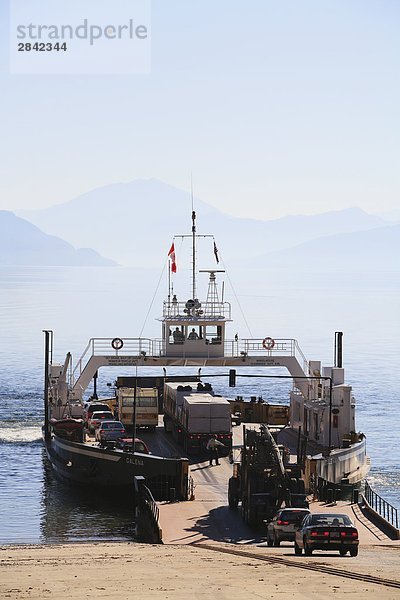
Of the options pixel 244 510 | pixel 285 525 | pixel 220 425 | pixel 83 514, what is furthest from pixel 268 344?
pixel 285 525

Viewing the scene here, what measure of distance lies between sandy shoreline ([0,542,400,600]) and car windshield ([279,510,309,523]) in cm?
124

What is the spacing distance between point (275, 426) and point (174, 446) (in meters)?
10.4

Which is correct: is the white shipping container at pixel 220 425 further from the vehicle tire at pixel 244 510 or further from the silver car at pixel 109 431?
the vehicle tire at pixel 244 510

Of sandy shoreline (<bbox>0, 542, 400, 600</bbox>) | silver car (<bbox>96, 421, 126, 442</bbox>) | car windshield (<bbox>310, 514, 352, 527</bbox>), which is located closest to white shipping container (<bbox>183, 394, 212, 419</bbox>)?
silver car (<bbox>96, 421, 126, 442</bbox>)

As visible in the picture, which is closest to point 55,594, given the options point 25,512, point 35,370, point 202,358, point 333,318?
point 25,512

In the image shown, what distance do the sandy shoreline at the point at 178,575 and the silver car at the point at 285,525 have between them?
3.08 feet

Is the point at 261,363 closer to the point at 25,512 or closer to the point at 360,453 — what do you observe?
the point at 360,453

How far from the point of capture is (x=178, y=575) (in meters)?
23.0

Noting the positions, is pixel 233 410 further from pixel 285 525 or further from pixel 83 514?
pixel 285 525

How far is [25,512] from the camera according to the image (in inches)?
1628

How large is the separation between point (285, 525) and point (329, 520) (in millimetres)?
2280

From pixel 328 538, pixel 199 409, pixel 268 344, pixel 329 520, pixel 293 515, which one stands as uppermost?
pixel 268 344

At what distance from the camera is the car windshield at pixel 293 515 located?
29531 mm

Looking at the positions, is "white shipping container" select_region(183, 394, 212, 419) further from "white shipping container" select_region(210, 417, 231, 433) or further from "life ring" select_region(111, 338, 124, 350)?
"life ring" select_region(111, 338, 124, 350)
